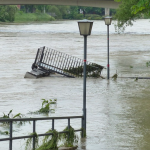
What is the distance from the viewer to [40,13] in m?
141

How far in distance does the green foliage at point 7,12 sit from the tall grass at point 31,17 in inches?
245

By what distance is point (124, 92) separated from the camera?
71.3 feet

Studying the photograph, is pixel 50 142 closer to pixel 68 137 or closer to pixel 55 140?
pixel 55 140

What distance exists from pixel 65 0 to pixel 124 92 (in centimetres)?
4807

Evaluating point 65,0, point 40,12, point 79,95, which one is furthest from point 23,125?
point 40,12

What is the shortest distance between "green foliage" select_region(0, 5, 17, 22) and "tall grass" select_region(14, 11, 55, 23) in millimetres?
6212

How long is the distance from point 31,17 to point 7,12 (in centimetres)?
1872

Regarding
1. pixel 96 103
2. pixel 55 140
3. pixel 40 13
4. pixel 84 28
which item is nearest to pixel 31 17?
pixel 40 13

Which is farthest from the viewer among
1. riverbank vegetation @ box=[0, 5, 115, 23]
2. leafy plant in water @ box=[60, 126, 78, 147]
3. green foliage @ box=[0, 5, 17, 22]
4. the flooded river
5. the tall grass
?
the tall grass

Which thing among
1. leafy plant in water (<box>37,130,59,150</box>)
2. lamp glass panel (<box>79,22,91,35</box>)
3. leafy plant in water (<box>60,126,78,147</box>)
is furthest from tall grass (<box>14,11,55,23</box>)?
leafy plant in water (<box>37,130,59,150</box>)

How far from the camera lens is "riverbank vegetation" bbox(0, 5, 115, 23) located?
116875 mm

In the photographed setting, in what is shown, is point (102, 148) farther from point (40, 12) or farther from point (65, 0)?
point (40, 12)

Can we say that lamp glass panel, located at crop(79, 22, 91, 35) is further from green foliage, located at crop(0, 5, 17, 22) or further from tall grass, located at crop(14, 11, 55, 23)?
tall grass, located at crop(14, 11, 55, 23)

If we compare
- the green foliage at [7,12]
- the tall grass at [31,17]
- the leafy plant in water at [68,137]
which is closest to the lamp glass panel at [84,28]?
the leafy plant in water at [68,137]
